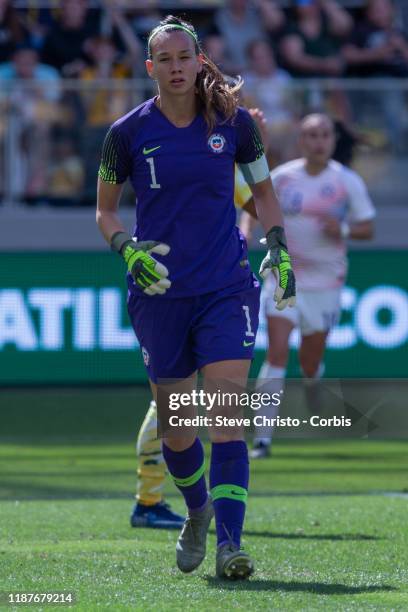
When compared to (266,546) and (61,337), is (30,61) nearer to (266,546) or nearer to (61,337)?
(61,337)

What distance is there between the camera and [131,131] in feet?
19.7

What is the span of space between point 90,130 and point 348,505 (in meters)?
6.98

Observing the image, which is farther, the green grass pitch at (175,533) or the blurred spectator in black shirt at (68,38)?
the blurred spectator in black shirt at (68,38)

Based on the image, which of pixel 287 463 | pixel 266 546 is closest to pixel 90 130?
pixel 287 463

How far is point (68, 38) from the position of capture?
623 inches

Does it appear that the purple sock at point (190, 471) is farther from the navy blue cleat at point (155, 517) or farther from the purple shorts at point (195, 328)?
the navy blue cleat at point (155, 517)

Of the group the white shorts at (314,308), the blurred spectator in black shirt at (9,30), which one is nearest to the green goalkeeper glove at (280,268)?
the white shorts at (314,308)

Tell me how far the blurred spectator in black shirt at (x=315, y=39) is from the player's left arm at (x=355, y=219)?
16.7ft

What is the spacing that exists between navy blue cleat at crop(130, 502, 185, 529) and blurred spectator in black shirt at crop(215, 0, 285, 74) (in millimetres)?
9283

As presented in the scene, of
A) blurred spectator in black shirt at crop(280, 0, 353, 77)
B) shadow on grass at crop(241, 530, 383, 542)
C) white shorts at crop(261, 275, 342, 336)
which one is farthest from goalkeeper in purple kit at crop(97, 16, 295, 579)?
blurred spectator in black shirt at crop(280, 0, 353, 77)

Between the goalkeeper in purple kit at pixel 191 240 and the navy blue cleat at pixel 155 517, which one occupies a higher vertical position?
the goalkeeper in purple kit at pixel 191 240

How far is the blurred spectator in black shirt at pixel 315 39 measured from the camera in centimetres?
1614

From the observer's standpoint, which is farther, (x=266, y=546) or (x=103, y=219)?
(x=266, y=546)

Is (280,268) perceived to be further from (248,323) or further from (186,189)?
(186,189)
